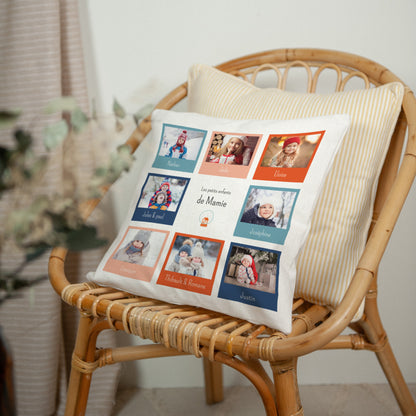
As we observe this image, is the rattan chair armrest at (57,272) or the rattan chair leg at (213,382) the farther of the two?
the rattan chair leg at (213,382)

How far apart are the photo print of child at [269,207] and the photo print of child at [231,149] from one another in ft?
0.23

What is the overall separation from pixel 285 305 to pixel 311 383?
75cm

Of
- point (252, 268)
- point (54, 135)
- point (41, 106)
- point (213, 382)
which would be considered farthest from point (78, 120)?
point (213, 382)

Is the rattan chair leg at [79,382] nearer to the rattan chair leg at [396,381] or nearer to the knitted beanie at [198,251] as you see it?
the knitted beanie at [198,251]

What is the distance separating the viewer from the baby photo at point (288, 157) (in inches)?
28.0

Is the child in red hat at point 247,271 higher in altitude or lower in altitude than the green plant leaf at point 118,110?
lower

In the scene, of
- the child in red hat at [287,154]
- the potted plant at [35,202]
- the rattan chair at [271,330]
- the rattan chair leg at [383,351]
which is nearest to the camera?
the potted plant at [35,202]

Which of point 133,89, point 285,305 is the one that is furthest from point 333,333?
point 133,89

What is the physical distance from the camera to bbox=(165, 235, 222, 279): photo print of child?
2.34 ft

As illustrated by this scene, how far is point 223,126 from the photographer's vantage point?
0.82 meters

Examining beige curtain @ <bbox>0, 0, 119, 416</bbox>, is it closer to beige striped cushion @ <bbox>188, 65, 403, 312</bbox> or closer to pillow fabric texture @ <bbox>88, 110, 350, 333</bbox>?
pillow fabric texture @ <bbox>88, 110, 350, 333</bbox>

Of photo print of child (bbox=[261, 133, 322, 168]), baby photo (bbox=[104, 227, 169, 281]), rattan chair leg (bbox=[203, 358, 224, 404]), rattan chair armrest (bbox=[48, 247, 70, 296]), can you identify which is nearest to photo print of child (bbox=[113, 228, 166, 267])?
baby photo (bbox=[104, 227, 169, 281])

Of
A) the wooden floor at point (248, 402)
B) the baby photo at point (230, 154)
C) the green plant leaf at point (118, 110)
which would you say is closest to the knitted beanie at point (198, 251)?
the baby photo at point (230, 154)

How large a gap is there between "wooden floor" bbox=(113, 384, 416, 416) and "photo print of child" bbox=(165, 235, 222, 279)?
62 cm
